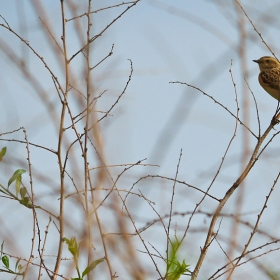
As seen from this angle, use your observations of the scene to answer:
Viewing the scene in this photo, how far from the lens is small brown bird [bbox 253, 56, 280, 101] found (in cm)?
671

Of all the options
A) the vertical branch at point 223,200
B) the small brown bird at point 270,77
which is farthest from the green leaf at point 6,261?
the small brown bird at point 270,77

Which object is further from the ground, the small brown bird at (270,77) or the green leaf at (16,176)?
the small brown bird at (270,77)

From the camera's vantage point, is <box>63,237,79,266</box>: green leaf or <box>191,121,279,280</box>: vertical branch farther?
<box>191,121,279,280</box>: vertical branch

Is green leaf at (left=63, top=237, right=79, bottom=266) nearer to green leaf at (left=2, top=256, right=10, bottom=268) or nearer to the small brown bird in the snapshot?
green leaf at (left=2, top=256, right=10, bottom=268)

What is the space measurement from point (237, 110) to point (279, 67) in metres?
4.41

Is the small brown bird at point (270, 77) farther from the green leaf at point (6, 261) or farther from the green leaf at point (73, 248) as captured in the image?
the green leaf at point (6, 261)

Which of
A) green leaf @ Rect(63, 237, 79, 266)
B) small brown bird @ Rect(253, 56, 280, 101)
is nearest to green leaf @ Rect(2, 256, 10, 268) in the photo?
green leaf @ Rect(63, 237, 79, 266)

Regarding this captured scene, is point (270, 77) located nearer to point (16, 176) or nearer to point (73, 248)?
point (16, 176)

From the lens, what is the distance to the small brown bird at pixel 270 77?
6707 millimetres

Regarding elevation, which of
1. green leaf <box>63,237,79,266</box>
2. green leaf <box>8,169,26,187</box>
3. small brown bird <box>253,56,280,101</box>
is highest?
small brown bird <box>253,56,280,101</box>

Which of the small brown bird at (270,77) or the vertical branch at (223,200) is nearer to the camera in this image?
the vertical branch at (223,200)

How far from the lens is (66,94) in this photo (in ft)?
9.16

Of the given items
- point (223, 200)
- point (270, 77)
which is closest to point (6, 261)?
point (223, 200)

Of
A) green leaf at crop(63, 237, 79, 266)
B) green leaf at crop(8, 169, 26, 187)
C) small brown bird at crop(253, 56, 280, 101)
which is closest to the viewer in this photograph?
green leaf at crop(63, 237, 79, 266)
